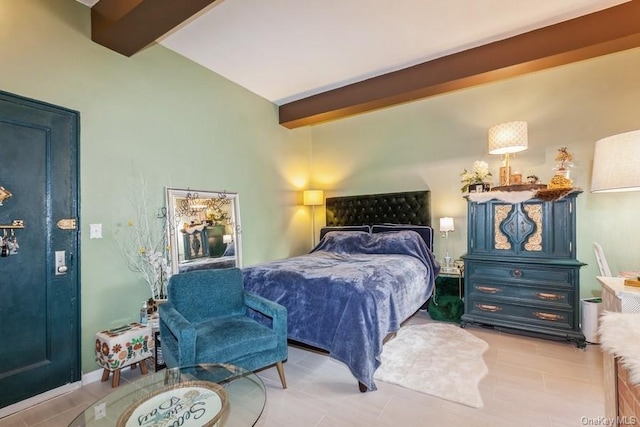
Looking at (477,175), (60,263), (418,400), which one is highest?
(477,175)

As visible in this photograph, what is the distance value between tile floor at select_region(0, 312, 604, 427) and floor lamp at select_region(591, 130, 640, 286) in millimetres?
1432

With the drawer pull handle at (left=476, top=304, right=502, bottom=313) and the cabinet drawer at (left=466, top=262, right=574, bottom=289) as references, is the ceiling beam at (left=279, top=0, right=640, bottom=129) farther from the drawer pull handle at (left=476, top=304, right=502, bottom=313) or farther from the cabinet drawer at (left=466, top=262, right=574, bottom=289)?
the drawer pull handle at (left=476, top=304, right=502, bottom=313)

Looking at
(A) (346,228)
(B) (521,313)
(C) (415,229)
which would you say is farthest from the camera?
(A) (346,228)

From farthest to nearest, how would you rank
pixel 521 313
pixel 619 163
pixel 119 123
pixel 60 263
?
pixel 521 313, pixel 119 123, pixel 60 263, pixel 619 163

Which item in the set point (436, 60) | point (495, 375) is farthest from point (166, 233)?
point (436, 60)

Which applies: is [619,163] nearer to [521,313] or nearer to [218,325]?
[521,313]

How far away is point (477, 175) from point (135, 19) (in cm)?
371

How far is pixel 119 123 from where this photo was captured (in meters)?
2.68

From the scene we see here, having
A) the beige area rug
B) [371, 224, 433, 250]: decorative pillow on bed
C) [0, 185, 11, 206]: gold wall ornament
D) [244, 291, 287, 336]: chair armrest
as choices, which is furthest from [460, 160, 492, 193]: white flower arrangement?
[0, 185, 11, 206]: gold wall ornament

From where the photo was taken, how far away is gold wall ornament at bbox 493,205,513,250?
321 centimetres

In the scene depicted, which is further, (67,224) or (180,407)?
(67,224)

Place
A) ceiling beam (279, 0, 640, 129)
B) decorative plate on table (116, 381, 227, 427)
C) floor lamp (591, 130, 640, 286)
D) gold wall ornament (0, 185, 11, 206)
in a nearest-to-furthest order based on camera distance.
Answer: decorative plate on table (116, 381, 227, 427)
floor lamp (591, 130, 640, 286)
gold wall ornament (0, 185, 11, 206)
ceiling beam (279, 0, 640, 129)

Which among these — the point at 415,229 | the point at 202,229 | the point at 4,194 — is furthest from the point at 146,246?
the point at 415,229

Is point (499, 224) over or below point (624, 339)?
over
